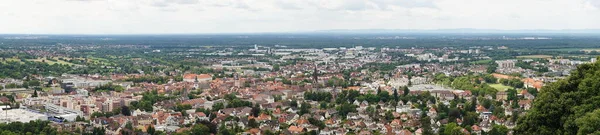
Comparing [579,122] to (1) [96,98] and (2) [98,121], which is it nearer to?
(2) [98,121]

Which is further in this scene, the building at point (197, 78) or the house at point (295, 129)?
the building at point (197, 78)

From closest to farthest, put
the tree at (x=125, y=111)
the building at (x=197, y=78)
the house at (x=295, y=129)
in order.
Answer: the house at (x=295, y=129)
the tree at (x=125, y=111)
the building at (x=197, y=78)

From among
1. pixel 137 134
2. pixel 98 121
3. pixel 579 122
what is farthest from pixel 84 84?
pixel 579 122

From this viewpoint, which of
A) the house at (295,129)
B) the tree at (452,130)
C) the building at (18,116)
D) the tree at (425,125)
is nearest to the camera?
the tree at (452,130)

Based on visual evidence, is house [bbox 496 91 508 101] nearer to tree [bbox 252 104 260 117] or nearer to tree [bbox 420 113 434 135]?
tree [bbox 420 113 434 135]

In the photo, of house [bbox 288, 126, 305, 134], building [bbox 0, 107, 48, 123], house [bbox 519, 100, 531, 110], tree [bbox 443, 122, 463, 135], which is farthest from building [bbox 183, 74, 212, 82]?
tree [bbox 443, 122, 463, 135]

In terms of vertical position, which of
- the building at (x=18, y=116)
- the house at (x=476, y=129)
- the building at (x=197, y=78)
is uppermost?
the house at (x=476, y=129)

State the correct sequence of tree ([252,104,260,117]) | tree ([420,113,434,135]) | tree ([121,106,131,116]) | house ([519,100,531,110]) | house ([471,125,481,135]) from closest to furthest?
tree ([420,113,434,135]) → house ([471,125,481,135]) → tree ([252,104,260,117]) → tree ([121,106,131,116]) → house ([519,100,531,110])

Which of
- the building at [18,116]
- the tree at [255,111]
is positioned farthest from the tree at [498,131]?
the building at [18,116]

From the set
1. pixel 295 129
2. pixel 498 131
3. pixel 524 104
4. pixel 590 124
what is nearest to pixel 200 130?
pixel 295 129

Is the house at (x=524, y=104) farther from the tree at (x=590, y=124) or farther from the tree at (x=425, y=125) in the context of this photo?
the tree at (x=590, y=124)
